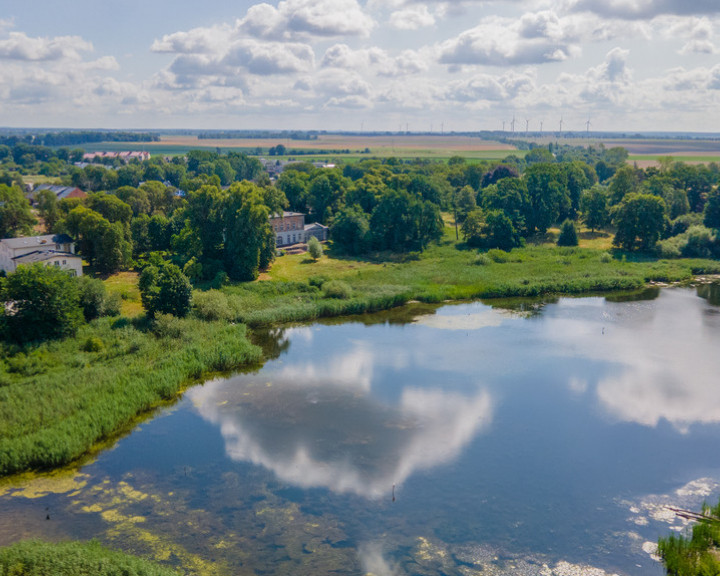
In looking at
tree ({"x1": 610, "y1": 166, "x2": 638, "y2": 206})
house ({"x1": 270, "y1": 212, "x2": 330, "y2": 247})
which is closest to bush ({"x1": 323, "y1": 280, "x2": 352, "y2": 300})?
house ({"x1": 270, "y1": 212, "x2": 330, "y2": 247})

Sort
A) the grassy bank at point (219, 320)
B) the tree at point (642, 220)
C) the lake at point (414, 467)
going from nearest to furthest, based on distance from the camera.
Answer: the lake at point (414, 467), the grassy bank at point (219, 320), the tree at point (642, 220)

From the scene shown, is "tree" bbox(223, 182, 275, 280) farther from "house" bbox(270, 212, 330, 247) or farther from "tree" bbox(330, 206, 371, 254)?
"tree" bbox(330, 206, 371, 254)

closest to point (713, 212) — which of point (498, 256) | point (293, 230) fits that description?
point (498, 256)

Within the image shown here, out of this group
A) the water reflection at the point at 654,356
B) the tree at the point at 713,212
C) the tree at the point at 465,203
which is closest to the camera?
the water reflection at the point at 654,356

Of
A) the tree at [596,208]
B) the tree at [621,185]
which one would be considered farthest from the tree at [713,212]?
the tree at [596,208]

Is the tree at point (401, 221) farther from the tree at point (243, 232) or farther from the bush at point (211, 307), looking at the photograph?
the bush at point (211, 307)

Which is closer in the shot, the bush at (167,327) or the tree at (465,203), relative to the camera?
the bush at (167,327)
